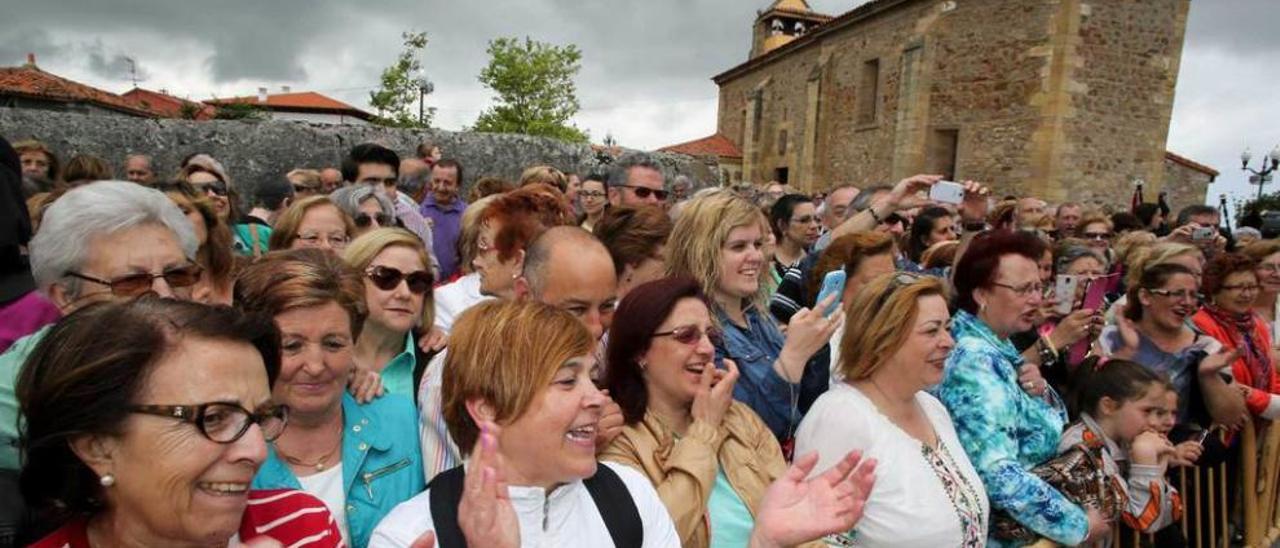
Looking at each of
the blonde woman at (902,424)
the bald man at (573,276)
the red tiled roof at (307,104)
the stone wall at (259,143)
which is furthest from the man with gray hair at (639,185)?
the red tiled roof at (307,104)

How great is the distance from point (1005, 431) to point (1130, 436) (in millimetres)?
943

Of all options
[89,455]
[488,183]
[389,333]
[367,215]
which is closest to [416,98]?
[488,183]

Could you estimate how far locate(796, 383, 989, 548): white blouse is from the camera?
7.94 ft

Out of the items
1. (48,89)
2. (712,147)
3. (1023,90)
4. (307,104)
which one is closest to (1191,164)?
(1023,90)

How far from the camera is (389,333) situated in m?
2.72

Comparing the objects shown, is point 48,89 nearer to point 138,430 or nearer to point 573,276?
point 573,276

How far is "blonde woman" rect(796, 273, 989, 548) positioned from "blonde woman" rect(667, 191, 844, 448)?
6.3 inches

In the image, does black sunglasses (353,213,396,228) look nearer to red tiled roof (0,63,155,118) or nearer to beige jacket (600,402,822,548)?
beige jacket (600,402,822,548)

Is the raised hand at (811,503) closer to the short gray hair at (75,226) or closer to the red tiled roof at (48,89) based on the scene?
the short gray hair at (75,226)

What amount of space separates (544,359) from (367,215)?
9.92 ft

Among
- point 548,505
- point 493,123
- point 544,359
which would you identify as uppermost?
point 493,123

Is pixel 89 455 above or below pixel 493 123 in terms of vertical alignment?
below

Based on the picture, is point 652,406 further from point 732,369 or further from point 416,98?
point 416,98

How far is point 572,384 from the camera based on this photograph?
1751 millimetres
